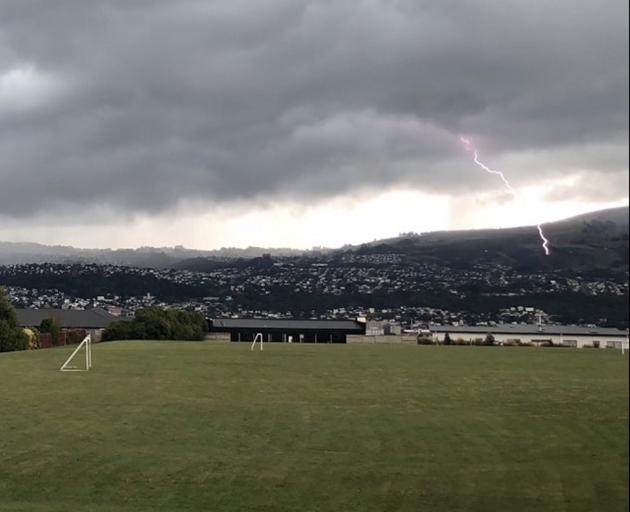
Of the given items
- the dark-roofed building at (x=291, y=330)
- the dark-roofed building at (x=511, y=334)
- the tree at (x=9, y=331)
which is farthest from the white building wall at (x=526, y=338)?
the tree at (x=9, y=331)

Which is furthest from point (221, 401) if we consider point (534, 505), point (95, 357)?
point (95, 357)

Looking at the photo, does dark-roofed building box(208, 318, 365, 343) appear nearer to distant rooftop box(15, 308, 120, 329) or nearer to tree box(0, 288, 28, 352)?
distant rooftop box(15, 308, 120, 329)

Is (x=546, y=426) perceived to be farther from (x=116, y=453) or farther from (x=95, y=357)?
(x=95, y=357)

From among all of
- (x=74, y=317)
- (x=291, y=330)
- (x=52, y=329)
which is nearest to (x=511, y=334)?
(x=291, y=330)

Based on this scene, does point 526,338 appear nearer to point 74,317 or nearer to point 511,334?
point 511,334

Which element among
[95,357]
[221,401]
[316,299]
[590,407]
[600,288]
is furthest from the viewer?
[316,299]

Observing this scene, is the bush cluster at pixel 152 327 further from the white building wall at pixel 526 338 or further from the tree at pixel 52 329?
the white building wall at pixel 526 338
